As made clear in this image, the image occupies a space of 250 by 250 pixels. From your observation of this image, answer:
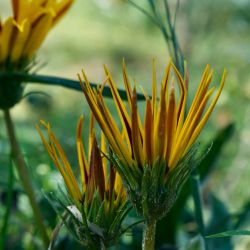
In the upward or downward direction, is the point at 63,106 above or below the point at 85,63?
below

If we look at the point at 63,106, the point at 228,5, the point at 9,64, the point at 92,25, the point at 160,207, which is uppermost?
the point at 92,25

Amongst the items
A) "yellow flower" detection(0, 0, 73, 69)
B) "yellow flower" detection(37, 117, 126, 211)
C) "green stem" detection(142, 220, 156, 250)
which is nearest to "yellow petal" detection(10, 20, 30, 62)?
"yellow flower" detection(0, 0, 73, 69)

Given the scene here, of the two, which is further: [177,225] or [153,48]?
[153,48]

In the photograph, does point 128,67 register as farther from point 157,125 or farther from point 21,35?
point 157,125

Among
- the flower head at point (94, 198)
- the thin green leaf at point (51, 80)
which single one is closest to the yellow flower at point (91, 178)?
the flower head at point (94, 198)

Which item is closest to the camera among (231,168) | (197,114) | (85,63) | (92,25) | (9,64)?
(197,114)

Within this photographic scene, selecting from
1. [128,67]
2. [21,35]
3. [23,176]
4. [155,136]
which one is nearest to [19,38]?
[21,35]

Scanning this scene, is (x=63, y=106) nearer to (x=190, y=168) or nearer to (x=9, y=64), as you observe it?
(x=9, y=64)

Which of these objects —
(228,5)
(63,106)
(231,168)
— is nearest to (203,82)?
(231,168)
